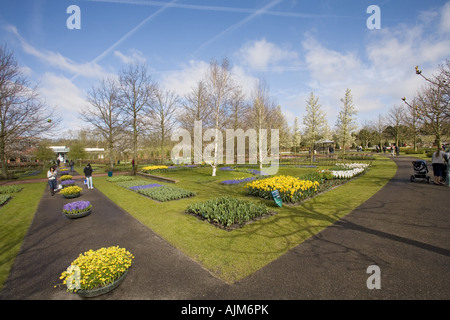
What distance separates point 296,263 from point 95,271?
3.98m

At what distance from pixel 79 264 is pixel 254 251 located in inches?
144

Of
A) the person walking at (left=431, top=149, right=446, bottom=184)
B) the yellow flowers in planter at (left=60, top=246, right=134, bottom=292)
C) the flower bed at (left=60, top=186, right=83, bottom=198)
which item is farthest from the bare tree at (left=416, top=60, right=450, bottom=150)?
the flower bed at (left=60, top=186, right=83, bottom=198)

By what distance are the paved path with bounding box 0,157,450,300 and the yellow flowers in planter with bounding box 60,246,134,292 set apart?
33 cm

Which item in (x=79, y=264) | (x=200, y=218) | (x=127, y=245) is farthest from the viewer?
(x=200, y=218)

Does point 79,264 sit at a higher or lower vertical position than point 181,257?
higher

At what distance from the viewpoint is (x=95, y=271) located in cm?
352

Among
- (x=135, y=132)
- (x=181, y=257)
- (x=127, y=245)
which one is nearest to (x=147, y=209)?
(x=127, y=245)

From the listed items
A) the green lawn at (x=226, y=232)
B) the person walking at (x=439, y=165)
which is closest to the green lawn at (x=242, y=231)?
the green lawn at (x=226, y=232)

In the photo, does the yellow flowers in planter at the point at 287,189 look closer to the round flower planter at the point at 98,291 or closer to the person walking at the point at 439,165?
the round flower planter at the point at 98,291
